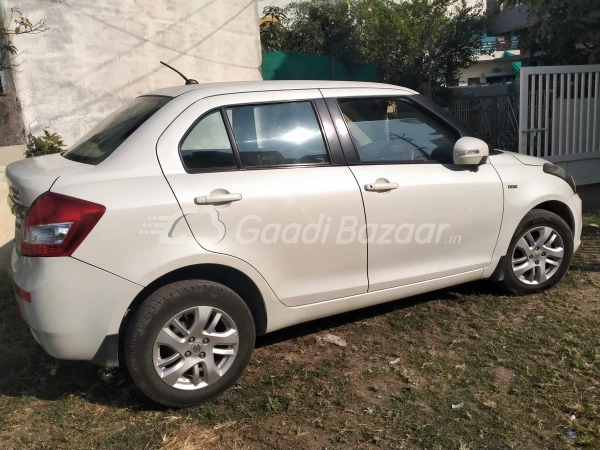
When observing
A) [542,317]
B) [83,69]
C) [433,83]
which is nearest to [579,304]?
[542,317]

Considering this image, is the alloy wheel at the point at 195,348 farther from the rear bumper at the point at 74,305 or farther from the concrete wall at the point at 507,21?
the concrete wall at the point at 507,21

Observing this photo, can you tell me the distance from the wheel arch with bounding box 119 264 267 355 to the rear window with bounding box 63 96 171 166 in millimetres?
720

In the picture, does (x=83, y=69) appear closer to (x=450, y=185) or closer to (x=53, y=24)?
(x=53, y=24)

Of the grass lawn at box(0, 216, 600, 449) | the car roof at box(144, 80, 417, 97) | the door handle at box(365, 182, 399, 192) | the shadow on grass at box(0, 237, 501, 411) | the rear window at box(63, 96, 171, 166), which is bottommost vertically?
the grass lawn at box(0, 216, 600, 449)

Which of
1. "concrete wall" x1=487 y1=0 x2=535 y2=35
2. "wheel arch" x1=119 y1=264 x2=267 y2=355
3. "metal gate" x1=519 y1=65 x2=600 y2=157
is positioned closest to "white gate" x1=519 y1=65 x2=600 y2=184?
"metal gate" x1=519 y1=65 x2=600 y2=157

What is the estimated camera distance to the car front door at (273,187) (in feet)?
10.4

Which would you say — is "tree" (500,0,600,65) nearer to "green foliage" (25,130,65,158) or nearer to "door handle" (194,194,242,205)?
"green foliage" (25,130,65,158)

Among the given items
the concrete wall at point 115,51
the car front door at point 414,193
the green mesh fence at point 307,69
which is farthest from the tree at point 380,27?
the car front door at point 414,193

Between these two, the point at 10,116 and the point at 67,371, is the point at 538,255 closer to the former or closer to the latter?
the point at 67,371

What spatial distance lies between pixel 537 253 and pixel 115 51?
5420 millimetres

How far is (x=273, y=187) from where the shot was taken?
10.9 ft

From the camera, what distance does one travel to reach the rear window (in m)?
3.25

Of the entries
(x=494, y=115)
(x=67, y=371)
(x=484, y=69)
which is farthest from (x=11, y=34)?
(x=484, y=69)

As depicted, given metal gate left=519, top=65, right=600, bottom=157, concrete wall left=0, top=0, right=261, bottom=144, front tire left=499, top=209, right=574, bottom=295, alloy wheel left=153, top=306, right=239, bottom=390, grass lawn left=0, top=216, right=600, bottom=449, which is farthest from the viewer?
metal gate left=519, top=65, right=600, bottom=157
